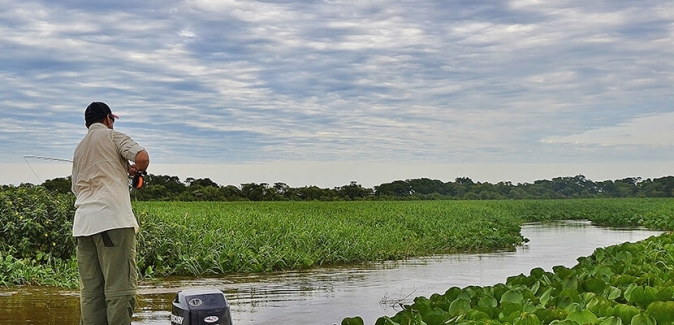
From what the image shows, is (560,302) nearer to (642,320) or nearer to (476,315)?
(476,315)

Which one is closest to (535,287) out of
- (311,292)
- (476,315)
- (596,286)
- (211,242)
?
(596,286)

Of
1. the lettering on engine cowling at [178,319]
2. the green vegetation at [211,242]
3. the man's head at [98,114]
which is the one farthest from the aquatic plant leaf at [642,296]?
the green vegetation at [211,242]

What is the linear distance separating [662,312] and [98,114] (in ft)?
11.7

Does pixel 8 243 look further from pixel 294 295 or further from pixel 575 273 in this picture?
pixel 575 273

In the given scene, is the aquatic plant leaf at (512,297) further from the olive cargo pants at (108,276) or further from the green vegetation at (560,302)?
the olive cargo pants at (108,276)

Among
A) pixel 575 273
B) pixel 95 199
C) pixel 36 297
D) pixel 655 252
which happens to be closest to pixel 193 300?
pixel 95 199

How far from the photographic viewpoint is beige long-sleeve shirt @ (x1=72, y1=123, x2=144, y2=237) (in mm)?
4262

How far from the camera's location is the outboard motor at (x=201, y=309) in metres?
3.33

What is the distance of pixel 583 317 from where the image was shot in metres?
2.86

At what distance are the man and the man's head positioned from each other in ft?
0.42

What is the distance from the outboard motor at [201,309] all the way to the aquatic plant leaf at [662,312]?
6.34 feet

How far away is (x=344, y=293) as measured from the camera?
26.9 ft

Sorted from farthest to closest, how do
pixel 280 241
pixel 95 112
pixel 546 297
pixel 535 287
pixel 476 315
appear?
pixel 280 241 → pixel 95 112 → pixel 535 287 → pixel 546 297 → pixel 476 315

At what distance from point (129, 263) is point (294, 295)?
12.9 feet
